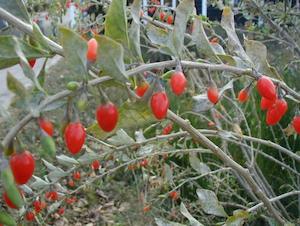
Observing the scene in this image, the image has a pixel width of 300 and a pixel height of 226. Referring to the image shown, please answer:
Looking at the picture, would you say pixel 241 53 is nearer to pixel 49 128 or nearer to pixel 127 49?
pixel 127 49

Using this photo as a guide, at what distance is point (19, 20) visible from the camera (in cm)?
97

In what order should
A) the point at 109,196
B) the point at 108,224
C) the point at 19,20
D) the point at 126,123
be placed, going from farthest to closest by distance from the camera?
the point at 109,196 < the point at 108,224 < the point at 126,123 < the point at 19,20

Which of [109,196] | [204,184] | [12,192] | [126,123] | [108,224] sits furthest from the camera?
[109,196]

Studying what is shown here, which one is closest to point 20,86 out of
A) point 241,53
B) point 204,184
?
point 241,53

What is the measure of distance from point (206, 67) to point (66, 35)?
0.35 metres

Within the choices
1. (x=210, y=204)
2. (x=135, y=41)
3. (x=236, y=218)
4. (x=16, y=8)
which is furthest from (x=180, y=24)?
(x=210, y=204)

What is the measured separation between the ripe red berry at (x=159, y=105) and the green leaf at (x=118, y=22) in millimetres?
118

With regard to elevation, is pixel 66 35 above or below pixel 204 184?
above

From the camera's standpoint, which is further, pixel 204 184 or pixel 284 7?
pixel 284 7

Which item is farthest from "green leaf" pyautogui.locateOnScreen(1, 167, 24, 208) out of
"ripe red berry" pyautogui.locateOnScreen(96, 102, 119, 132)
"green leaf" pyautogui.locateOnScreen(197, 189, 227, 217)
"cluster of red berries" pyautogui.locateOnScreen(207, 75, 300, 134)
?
"green leaf" pyautogui.locateOnScreen(197, 189, 227, 217)

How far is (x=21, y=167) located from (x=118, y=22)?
325mm

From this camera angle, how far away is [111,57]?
2.66ft

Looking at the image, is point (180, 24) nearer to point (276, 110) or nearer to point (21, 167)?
point (276, 110)

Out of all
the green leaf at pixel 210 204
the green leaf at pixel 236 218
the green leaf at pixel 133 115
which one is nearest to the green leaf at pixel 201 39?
the green leaf at pixel 133 115
